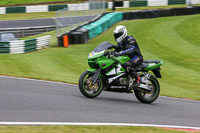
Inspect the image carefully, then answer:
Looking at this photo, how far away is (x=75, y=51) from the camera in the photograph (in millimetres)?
20500

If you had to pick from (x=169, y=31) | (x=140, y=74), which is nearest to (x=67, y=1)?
(x=169, y=31)

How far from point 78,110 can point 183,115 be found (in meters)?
2.62

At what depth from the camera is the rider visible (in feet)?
28.4

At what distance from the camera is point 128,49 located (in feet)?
28.6

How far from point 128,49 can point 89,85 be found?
138 centimetres

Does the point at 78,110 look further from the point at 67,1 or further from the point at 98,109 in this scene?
the point at 67,1

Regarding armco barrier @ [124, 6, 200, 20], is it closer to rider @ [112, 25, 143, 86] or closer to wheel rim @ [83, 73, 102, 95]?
rider @ [112, 25, 143, 86]


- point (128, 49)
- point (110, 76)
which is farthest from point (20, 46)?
point (128, 49)

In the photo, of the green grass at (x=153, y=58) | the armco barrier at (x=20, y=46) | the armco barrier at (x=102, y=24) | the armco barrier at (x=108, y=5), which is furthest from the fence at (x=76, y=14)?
the armco barrier at (x=108, y=5)

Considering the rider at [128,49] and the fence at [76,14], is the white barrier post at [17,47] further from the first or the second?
the rider at [128,49]

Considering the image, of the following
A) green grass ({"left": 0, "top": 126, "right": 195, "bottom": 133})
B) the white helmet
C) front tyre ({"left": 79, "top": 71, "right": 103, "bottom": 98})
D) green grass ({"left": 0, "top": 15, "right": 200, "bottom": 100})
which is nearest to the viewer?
green grass ({"left": 0, "top": 126, "right": 195, "bottom": 133})

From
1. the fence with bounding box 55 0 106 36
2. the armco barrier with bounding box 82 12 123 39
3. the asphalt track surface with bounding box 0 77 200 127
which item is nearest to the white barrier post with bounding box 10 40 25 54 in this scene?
the fence with bounding box 55 0 106 36

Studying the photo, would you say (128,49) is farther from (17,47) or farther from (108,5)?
(108,5)

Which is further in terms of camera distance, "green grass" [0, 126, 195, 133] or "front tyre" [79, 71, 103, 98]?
"front tyre" [79, 71, 103, 98]
